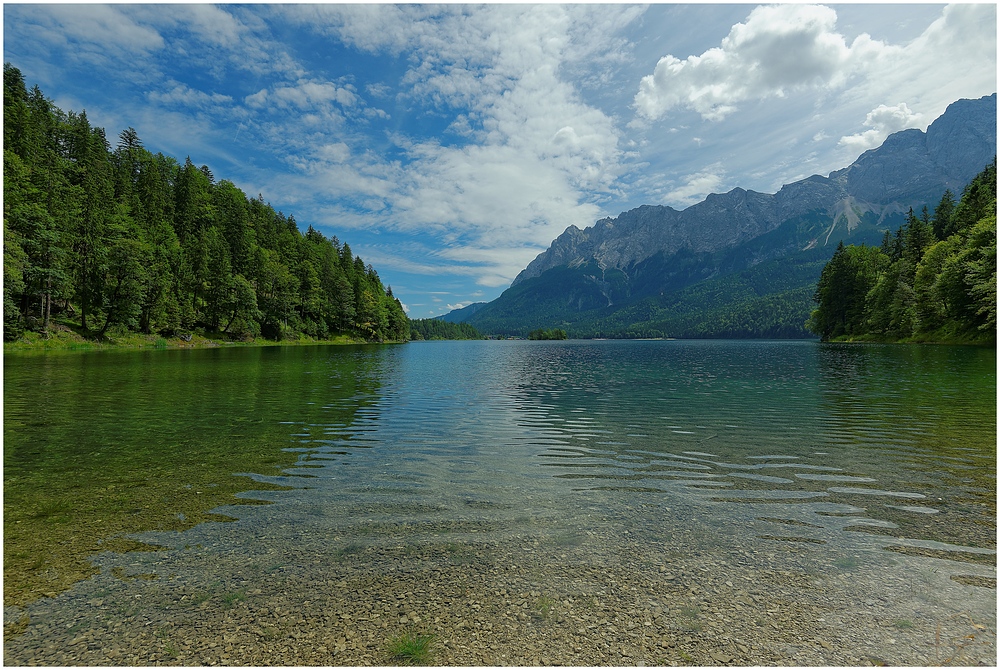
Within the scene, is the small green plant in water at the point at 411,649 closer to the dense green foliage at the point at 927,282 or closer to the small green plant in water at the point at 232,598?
the small green plant in water at the point at 232,598

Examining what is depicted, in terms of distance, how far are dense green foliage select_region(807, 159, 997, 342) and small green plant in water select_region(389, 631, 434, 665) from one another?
102 meters

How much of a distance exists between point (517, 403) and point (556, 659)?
24390 mm

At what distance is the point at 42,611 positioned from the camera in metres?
6.72

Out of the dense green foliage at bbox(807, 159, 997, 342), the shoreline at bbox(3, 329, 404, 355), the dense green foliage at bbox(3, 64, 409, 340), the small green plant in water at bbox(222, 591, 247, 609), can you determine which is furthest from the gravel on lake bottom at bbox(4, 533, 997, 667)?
the dense green foliage at bbox(807, 159, 997, 342)

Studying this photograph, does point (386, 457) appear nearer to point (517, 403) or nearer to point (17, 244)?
point (517, 403)

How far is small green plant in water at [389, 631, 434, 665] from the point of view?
5766mm

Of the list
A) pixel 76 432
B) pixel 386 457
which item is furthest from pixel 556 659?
pixel 76 432

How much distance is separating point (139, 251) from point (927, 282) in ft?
535

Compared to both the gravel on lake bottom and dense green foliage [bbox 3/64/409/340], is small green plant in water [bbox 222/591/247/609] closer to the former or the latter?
the gravel on lake bottom

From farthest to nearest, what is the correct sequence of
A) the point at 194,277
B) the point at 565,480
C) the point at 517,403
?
the point at 194,277 → the point at 517,403 → the point at 565,480

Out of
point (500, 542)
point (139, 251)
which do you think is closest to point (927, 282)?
point (500, 542)

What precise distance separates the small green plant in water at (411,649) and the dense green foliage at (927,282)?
333 ft

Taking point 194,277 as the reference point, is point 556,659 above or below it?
below

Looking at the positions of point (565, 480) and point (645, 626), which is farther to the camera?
point (565, 480)
